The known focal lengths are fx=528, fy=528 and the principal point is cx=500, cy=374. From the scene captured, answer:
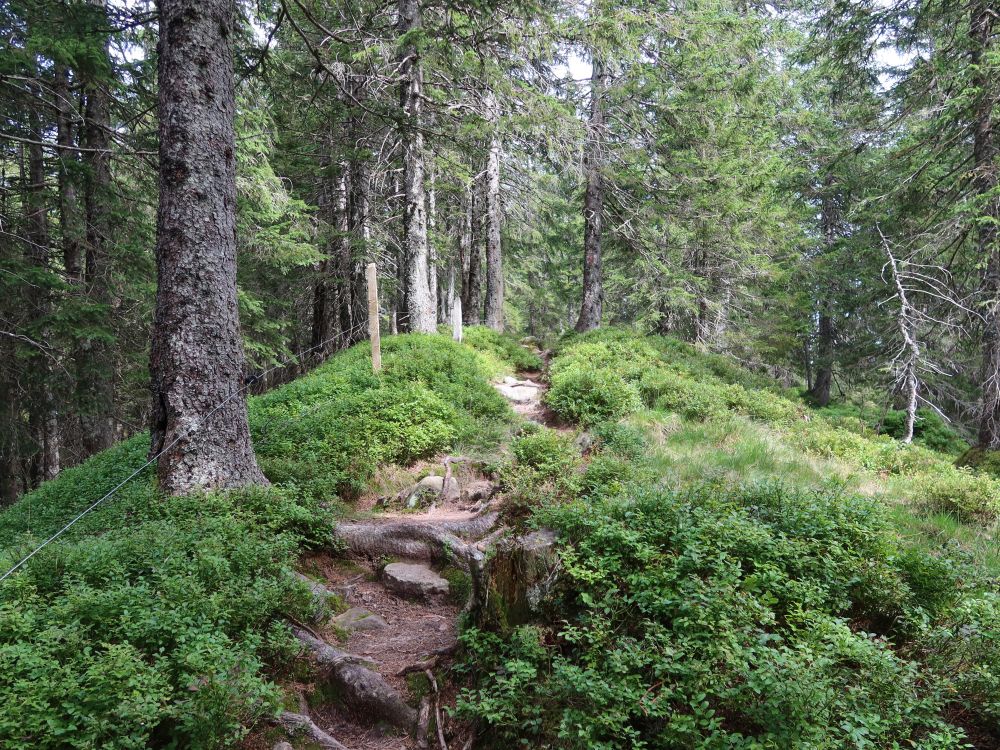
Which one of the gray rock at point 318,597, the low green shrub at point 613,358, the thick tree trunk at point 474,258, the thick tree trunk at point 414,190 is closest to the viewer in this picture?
the gray rock at point 318,597

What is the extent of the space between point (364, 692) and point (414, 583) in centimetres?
159

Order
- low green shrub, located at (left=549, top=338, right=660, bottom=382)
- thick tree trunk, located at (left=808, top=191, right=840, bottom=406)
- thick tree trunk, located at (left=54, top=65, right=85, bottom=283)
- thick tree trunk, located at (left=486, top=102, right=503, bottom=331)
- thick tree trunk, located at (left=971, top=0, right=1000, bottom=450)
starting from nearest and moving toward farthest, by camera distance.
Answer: thick tree trunk, located at (left=971, top=0, right=1000, bottom=450) < thick tree trunk, located at (left=54, top=65, right=85, bottom=283) < low green shrub, located at (left=549, top=338, right=660, bottom=382) < thick tree trunk, located at (left=486, top=102, right=503, bottom=331) < thick tree trunk, located at (left=808, top=191, right=840, bottom=406)

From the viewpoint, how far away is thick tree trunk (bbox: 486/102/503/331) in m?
17.2

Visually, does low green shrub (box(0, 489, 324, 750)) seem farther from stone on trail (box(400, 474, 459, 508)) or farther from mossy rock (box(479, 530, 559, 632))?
stone on trail (box(400, 474, 459, 508))

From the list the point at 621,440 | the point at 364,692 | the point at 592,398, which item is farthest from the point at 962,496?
the point at 364,692

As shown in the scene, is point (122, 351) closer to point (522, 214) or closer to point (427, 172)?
point (427, 172)

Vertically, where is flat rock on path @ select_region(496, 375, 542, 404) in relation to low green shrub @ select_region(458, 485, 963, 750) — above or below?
above

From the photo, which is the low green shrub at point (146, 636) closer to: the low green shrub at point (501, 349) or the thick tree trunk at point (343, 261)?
the low green shrub at point (501, 349)

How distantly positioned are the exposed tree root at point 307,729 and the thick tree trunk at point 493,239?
1548 cm

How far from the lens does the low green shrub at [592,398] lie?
9.34 m

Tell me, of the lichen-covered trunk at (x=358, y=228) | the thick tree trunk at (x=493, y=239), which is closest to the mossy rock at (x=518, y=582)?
the lichen-covered trunk at (x=358, y=228)

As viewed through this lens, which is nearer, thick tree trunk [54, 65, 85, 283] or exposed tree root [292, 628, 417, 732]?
exposed tree root [292, 628, 417, 732]

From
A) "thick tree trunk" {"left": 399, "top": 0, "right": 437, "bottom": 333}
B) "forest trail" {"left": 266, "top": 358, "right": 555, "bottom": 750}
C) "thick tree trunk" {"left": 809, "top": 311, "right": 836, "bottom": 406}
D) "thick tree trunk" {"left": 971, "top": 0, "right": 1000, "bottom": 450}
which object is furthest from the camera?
"thick tree trunk" {"left": 809, "top": 311, "right": 836, "bottom": 406}

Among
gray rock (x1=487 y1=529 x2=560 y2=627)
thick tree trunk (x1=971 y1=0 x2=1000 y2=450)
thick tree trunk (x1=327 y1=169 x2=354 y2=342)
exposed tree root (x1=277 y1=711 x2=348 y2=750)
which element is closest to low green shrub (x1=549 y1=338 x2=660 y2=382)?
thick tree trunk (x1=971 y1=0 x2=1000 y2=450)
